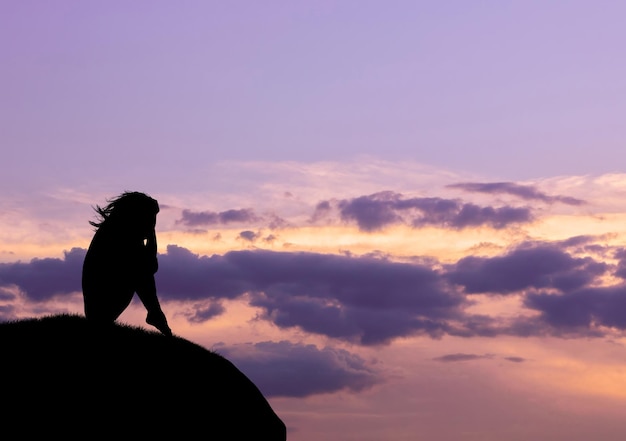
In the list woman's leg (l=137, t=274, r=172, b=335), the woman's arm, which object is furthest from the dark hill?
the woman's arm

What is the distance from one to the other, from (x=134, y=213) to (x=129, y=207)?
0.28 meters

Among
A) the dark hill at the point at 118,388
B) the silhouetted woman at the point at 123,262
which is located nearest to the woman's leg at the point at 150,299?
the silhouetted woman at the point at 123,262

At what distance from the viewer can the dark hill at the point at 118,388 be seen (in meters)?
27.9

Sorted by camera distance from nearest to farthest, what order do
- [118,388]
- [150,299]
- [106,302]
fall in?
[118,388] → [150,299] → [106,302]

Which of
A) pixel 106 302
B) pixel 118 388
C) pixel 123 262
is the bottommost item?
pixel 118 388

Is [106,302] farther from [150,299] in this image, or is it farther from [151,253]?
[151,253]

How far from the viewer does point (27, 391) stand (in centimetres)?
2850

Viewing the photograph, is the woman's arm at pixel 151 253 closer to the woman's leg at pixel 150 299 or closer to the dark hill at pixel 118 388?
the woman's leg at pixel 150 299

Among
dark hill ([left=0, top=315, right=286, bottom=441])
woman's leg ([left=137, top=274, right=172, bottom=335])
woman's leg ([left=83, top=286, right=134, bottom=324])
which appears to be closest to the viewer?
dark hill ([left=0, top=315, right=286, bottom=441])

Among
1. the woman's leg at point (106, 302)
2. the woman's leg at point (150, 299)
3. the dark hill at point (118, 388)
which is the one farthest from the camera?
the woman's leg at point (106, 302)

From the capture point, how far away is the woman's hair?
31.0 meters

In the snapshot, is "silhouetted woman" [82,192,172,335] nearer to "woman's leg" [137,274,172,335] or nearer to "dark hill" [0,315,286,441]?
"woman's leg" [137,274,172,335]

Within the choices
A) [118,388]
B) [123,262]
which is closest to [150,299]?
[123,262]

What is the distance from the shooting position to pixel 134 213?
3103cm
